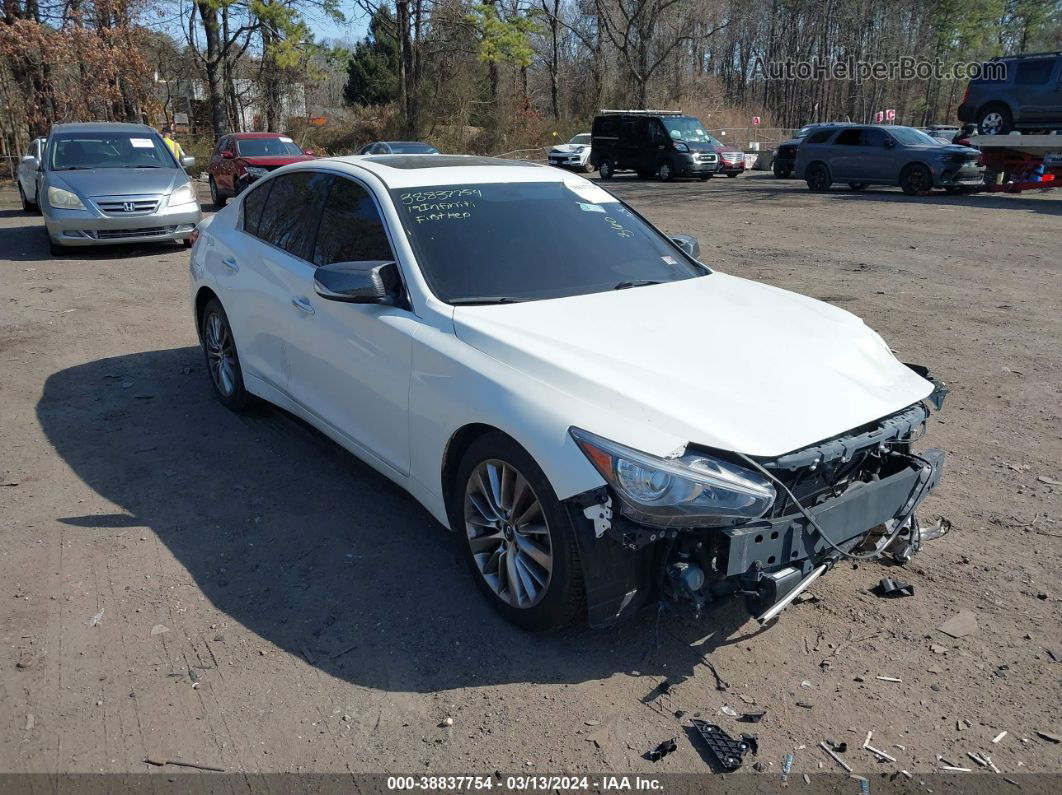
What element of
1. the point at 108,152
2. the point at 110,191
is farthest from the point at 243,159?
the point at 110,191

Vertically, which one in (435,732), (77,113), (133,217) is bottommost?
(435,732)

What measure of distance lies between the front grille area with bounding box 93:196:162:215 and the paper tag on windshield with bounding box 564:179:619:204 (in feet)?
31.1

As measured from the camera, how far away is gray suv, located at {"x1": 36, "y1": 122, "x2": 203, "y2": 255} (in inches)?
484

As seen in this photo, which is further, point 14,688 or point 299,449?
point 299,449

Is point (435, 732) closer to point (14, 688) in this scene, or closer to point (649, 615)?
point (649, 615)

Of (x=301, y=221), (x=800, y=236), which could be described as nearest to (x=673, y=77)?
(x=800, y=236)

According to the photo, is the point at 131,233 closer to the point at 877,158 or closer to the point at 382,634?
the point at 382,634

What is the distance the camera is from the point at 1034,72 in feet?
67.6

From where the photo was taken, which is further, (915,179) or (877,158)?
(877,158)

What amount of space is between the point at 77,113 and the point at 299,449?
28.1m

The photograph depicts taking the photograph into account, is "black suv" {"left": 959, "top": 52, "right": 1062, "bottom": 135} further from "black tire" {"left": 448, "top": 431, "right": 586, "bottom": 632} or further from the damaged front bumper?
"black tire" {"left": 448, "top": 431, "right": 586, "bottom": 632}

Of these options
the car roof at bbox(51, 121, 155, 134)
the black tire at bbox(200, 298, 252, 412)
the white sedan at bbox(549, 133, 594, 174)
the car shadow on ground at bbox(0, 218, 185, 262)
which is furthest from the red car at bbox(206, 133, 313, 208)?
the white sedan at bbox(549, 133, 594, 174)

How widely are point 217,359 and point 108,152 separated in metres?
9.36

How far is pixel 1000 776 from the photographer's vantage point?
2.76 metres
